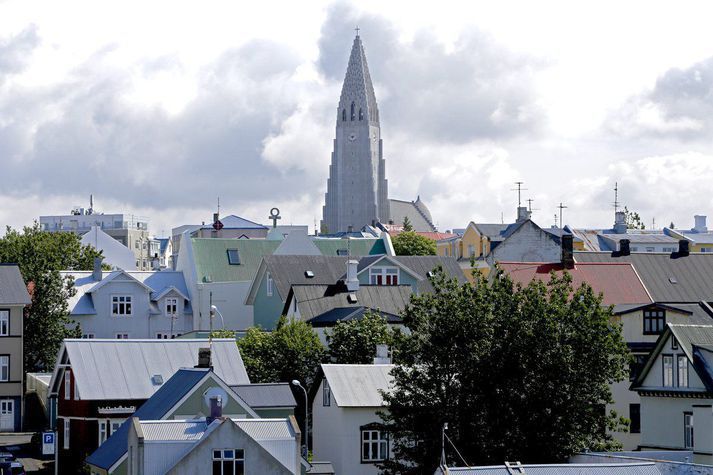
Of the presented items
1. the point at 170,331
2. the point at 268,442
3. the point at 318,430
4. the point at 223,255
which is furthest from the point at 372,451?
the point at 223,255

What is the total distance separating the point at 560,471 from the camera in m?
50.1

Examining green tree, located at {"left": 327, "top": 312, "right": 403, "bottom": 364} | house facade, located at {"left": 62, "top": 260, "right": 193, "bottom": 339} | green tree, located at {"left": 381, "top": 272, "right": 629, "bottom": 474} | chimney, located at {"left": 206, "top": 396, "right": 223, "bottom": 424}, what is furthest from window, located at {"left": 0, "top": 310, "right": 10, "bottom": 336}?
chimney, located at {"left": 206, "top": 396, "right": 223, "bottom": 424}

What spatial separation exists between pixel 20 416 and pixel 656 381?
3616 centimetres

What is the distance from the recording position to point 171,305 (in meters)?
103

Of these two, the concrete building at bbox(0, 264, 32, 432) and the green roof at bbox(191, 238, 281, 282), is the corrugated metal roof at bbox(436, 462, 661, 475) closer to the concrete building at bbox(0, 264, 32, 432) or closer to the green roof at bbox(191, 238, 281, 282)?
the concrete building at bbox(0, 264, 32, 432)

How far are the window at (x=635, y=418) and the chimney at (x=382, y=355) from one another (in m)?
10.5

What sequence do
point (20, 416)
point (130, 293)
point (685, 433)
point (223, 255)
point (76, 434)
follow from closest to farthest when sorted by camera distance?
point (685, 433)
point (76, 434)
point (20, 416)
point (130, 293)
point (223, 255)

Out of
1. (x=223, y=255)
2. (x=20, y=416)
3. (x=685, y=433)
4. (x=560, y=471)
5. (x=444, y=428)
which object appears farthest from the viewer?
(x=223, y=255)

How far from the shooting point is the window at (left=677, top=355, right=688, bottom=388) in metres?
60.6

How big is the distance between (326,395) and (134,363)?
783 centimetres

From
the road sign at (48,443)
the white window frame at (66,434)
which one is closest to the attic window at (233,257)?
the white window frame at (66,434)

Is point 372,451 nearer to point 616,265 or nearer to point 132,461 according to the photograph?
point 132,461

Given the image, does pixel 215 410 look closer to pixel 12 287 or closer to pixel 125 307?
pixel 12 287

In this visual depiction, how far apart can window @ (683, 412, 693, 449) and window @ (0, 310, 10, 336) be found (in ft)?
126
